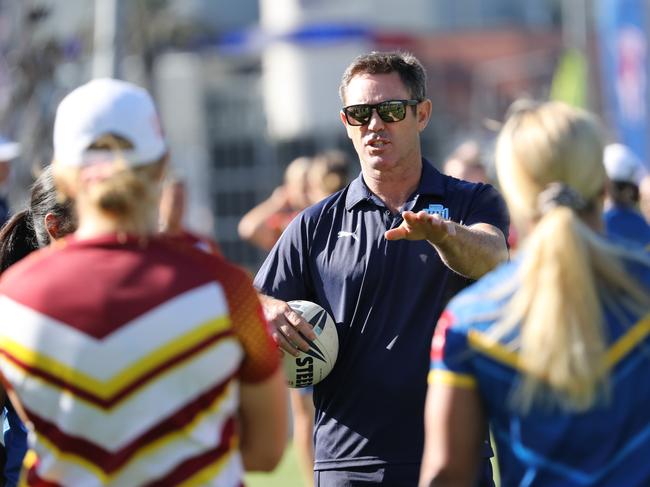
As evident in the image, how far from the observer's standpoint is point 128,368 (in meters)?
3.48

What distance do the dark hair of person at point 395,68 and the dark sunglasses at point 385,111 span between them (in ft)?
0.29

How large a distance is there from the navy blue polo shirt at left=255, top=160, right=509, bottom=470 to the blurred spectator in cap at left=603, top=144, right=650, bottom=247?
239cm

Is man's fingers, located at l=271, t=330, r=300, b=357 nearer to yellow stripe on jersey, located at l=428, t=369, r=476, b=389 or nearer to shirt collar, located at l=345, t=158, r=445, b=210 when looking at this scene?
shirt collar, located at l=345, t=158, r=445, b=210

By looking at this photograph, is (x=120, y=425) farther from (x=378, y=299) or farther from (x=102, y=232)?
(x=378, y=299)

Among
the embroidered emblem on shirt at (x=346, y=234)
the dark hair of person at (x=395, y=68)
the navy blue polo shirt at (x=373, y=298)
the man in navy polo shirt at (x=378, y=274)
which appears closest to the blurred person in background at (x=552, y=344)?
the man in navy polo shirt at (x=378, y=274)

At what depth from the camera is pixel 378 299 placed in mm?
5508

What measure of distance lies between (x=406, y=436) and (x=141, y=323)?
2.17m

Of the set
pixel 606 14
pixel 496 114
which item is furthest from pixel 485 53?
pixel 606 14

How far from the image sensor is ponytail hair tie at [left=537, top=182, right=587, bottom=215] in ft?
11.5

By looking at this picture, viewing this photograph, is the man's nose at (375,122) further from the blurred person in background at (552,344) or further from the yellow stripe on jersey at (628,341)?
the yellow stripe on jersey at (628,341)

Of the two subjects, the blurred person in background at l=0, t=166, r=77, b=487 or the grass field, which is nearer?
the blurred person in background at l=0, t=166, r=77, b=487

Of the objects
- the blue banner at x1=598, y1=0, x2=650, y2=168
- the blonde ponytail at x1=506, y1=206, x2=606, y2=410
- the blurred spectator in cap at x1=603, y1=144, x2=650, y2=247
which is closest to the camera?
the blonde ponytail at x1=506, y1=206, x2=606, y2=410

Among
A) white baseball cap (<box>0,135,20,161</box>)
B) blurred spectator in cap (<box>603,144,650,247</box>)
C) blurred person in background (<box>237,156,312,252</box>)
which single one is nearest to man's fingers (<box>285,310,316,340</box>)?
blurred spectator in cap (<box>603,144,650,247</box>)

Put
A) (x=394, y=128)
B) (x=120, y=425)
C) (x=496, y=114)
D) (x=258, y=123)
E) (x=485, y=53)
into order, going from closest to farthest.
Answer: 1. (x=120, y=425)
2. (x=394, y=128)
3. (x=258, y=123)
4. (x=496, y=114)
5. (x=485, y=53)
